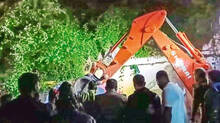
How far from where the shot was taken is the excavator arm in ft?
24.9

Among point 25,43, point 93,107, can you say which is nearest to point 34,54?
point 25,43

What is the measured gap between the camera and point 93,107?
7121mm

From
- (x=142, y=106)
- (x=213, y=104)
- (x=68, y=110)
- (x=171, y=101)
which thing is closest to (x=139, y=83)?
(x=142, y=106)

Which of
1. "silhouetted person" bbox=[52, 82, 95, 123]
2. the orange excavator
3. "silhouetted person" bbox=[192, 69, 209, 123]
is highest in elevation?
the orange excavator

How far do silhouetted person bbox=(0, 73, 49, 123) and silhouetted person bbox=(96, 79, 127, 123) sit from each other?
212 cm

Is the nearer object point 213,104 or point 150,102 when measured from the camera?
point 213,104

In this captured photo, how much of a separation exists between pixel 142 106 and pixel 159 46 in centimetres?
146

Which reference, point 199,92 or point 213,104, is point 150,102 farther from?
point 199,92

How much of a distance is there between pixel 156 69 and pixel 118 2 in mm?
1119

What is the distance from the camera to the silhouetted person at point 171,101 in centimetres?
656

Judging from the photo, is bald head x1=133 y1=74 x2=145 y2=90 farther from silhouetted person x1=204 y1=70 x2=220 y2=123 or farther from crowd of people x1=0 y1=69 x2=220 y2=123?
silhouetted person x1=204 y1=70 x2=220 y2=123

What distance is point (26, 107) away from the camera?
15.5 ft

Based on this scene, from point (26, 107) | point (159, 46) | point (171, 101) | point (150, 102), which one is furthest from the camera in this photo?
point (159, 46)

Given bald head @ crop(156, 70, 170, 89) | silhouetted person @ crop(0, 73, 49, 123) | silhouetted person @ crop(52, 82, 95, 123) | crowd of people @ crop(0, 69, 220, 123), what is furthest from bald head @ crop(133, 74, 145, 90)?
silhouetted person @ crop(0, 73, 49, 123)
